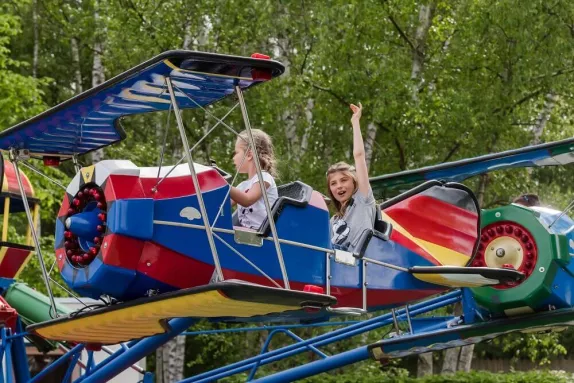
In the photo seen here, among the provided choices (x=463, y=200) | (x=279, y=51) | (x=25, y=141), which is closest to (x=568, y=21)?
(x=279, y=51)

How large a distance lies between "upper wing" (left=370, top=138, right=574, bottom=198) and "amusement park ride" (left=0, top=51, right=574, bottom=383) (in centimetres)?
2

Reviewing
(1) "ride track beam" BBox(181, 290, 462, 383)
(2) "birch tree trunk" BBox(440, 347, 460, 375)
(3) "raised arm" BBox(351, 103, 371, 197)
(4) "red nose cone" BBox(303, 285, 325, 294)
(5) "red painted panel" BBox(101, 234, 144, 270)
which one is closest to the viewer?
(5) "red painted panel" BBox(101, 234, 144, 270)

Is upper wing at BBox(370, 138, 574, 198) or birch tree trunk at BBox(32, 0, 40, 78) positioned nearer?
upper wing at BBox(370, 138, 574, 198)

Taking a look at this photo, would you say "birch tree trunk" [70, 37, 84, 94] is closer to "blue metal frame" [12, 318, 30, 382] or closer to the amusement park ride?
"blue metal frame" [12, 318, 30, 382]

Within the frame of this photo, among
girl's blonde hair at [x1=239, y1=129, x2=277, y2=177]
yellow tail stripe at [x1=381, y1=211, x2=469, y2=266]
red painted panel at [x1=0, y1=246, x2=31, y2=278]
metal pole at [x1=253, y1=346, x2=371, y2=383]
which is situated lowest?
metal pole at [x1=253, y1=346, x2=371, y2=383]

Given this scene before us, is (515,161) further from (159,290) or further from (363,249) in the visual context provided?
(159,290)

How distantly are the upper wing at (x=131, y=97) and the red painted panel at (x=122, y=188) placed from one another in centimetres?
54

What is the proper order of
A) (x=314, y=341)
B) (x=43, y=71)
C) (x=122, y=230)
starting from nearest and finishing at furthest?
1. (x=122, y=230)
2. (x=314, y=341)
3. (x=43, y=71)

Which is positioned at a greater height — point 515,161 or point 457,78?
point 457,78

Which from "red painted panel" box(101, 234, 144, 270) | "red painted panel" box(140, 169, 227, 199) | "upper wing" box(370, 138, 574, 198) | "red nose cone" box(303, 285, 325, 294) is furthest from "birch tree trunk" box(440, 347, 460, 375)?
"red painted panel" box(101, 234, 144, 270)

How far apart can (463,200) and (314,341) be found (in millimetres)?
1807

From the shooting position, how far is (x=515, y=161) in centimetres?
830

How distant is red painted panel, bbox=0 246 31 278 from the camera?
12.0 meters

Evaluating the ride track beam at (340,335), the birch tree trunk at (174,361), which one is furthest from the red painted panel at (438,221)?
the birch tree trunk at (174,361)
